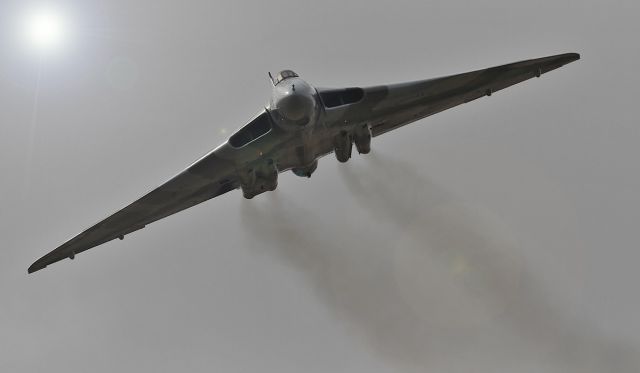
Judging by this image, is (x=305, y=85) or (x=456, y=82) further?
(x=456, y=82)

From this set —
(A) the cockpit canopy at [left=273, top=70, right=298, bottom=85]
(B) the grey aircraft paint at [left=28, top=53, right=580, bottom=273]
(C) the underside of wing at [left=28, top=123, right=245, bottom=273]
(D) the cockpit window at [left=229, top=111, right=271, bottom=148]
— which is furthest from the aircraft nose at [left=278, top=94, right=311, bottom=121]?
(C) the underside of wing at [left=28, top=123, right=245, bottom=273]

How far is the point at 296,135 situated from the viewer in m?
43.8

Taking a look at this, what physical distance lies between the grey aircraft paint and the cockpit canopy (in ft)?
0.17

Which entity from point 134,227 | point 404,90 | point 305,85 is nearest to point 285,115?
point 305,85

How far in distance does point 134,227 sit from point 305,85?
1424 cm

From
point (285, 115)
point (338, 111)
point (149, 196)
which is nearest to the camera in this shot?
point (285, 115)

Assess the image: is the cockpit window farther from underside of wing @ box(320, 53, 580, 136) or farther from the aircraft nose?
underside of wing @ box(320, 53, 580, 136)

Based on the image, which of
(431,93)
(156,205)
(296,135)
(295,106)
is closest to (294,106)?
(295,106)

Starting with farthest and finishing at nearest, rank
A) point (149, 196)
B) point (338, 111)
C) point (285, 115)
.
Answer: point (149, 196)
point (338, 111)
point (285, 115)

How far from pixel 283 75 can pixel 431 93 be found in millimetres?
8405

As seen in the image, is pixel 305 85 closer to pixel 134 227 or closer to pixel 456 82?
pixel 456 82

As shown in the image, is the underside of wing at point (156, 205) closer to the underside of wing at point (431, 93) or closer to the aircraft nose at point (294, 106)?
the aircraft nose at point (294, 106)

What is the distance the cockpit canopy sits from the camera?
44438 millimetres

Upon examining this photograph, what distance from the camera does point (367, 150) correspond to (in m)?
45.8
